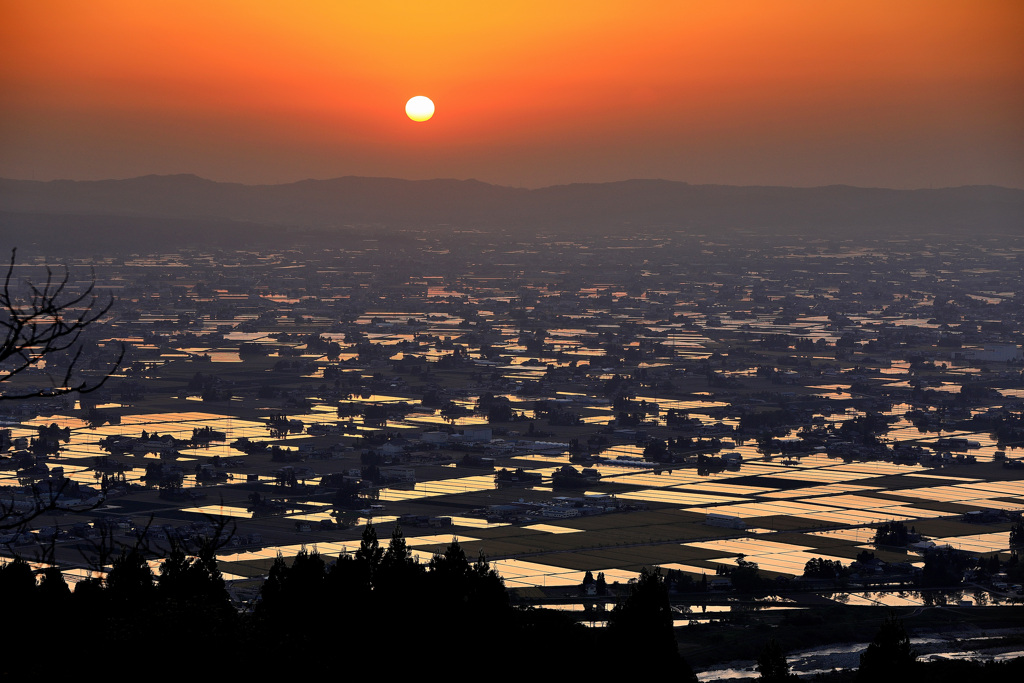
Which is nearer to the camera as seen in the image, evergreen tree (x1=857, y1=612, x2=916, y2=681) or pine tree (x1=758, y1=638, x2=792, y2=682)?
evergreen tree (x1=857, y1=612, x2=916, y2=681)

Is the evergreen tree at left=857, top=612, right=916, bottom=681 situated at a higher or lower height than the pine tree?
higher

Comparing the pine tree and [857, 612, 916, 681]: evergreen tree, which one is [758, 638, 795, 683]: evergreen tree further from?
[857, 612, 916, 681]: evergreen tree

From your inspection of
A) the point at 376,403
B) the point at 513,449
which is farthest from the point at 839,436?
the point at 376,403

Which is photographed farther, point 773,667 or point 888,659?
point 773,667

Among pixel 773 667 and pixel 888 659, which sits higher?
pixel 888 659

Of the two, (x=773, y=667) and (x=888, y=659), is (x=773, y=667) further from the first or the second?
(x=888, y=659)

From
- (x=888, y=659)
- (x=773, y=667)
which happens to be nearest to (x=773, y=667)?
(x=773, y=667)

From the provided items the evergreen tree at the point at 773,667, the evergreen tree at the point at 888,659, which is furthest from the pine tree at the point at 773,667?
the evergreen tree at the point at 888,659

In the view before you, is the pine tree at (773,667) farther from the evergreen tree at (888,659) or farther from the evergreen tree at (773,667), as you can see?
the evergreen tree at (888,659)

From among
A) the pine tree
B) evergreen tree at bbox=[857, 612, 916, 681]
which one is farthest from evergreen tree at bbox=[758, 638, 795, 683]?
evergreen tree at bbox=[857, 612, 916, 681]

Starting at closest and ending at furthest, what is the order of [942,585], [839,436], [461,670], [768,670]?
[461,670]
[768,670]
[942,585]
[839,436]

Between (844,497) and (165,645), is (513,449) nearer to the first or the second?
(844,497)
